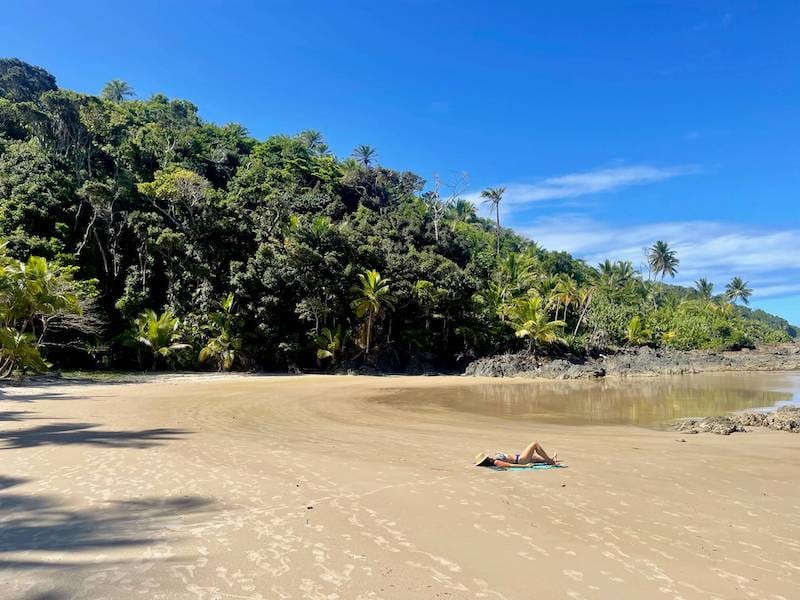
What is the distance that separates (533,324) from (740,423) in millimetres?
27493

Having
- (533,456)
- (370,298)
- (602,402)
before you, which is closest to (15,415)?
(533,456)

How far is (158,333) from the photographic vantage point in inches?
1201

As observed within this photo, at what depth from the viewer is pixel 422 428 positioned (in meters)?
11.8

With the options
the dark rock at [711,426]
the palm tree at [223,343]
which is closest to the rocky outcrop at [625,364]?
the palm tree at [223,343]

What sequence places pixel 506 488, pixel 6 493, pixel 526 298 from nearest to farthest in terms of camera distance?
pixel 6 493 → pixel 506 488 → pixel 526 298

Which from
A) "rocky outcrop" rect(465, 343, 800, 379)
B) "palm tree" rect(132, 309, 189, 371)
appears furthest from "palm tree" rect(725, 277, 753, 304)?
"palm tree" rect(132, 309, 189, 371)

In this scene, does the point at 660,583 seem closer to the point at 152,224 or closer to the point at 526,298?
the point at 152,224

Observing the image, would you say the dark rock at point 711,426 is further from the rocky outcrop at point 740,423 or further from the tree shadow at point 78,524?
the tree shadow at point 78,524

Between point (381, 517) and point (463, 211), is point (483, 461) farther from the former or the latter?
point (463, 211)

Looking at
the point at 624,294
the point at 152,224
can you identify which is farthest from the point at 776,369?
the point at 152,224

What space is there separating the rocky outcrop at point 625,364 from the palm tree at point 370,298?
812 cm

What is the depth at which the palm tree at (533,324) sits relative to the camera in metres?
40.3

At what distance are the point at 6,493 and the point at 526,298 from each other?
43855 millimetres

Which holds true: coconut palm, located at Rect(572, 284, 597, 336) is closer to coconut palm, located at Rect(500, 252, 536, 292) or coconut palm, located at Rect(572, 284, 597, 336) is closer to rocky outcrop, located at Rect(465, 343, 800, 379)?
rocky outcrop, located at Rect(465, 343, 800, 379)
